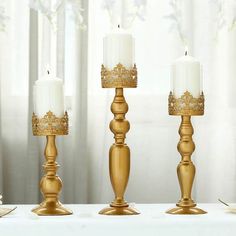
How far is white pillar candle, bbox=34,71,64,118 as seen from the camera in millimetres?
1344

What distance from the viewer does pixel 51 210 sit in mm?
1354

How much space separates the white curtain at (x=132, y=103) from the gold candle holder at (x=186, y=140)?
1.44 feet

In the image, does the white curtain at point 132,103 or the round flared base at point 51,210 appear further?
the white curtain at point 132,103

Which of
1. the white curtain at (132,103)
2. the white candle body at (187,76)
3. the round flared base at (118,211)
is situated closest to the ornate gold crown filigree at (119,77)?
the white candle body at (187,76)

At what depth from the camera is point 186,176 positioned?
1.40m

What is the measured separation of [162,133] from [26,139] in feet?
1.32

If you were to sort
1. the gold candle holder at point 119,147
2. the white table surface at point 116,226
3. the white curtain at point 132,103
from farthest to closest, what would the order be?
1. the white curtain at point 132,103
2. the gold candle holder at point 119,147
3. the white table surface at point 116,226

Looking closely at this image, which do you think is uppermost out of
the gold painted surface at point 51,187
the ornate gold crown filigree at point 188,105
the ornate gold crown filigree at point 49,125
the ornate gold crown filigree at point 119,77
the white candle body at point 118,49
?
the white candle body at point 118,49

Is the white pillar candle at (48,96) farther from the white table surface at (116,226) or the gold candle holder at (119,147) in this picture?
the white table surface at (116,226)

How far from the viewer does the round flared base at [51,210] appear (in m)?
1.34

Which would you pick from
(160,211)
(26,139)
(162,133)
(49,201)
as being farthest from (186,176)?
(26,139)

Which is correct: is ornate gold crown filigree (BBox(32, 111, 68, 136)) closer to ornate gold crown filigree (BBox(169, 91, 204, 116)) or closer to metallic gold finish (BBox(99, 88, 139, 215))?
metallic gold finish (BBox(99, 88, 139, 215))

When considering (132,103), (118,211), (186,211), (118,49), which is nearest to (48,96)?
(118,49)

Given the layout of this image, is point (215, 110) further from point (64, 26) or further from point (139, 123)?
point (64, 26)
